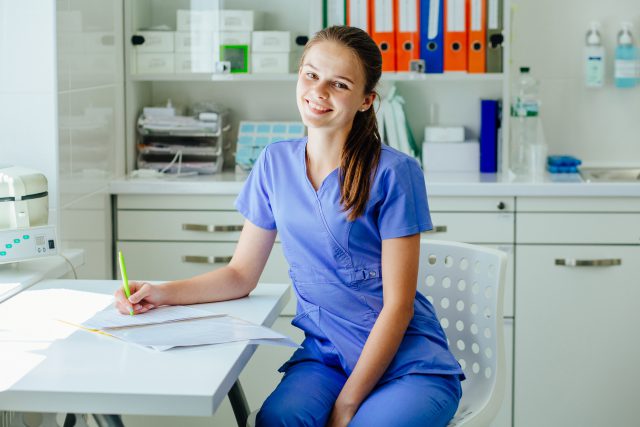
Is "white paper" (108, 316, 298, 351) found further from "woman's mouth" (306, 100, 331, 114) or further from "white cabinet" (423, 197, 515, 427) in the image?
"white cabinet" (423, 197, 515, 427)

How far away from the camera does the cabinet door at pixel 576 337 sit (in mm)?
3176

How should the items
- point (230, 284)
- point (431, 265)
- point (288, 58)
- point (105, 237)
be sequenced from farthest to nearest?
point (288, 58), point (105, 237), point (431, 265), point (230, 284)

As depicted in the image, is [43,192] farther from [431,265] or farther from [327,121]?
[431,265]

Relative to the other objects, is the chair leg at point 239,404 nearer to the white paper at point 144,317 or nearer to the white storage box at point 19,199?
the white paper at point 144,317

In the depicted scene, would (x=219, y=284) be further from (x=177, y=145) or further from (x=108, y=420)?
(x=177, y=145)

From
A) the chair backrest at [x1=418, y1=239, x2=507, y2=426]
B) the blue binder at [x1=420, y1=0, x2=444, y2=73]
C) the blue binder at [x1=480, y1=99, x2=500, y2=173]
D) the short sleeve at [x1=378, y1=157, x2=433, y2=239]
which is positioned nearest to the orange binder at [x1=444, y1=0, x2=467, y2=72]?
the blue binder at [x1=420, y1=0, x2=444, y2=73]

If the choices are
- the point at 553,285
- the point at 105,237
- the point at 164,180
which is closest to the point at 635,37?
the point at 553,285

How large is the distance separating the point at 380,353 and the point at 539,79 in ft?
6.74

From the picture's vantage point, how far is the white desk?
1.45 m

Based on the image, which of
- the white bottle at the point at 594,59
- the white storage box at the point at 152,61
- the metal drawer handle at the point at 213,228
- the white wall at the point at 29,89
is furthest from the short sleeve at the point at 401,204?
the white bottle at the point at 594,59

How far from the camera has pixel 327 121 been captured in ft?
6.53

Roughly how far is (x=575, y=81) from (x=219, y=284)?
208cm

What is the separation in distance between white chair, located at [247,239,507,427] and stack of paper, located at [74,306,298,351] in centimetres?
47

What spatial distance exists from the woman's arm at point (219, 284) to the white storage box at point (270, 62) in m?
1.41
